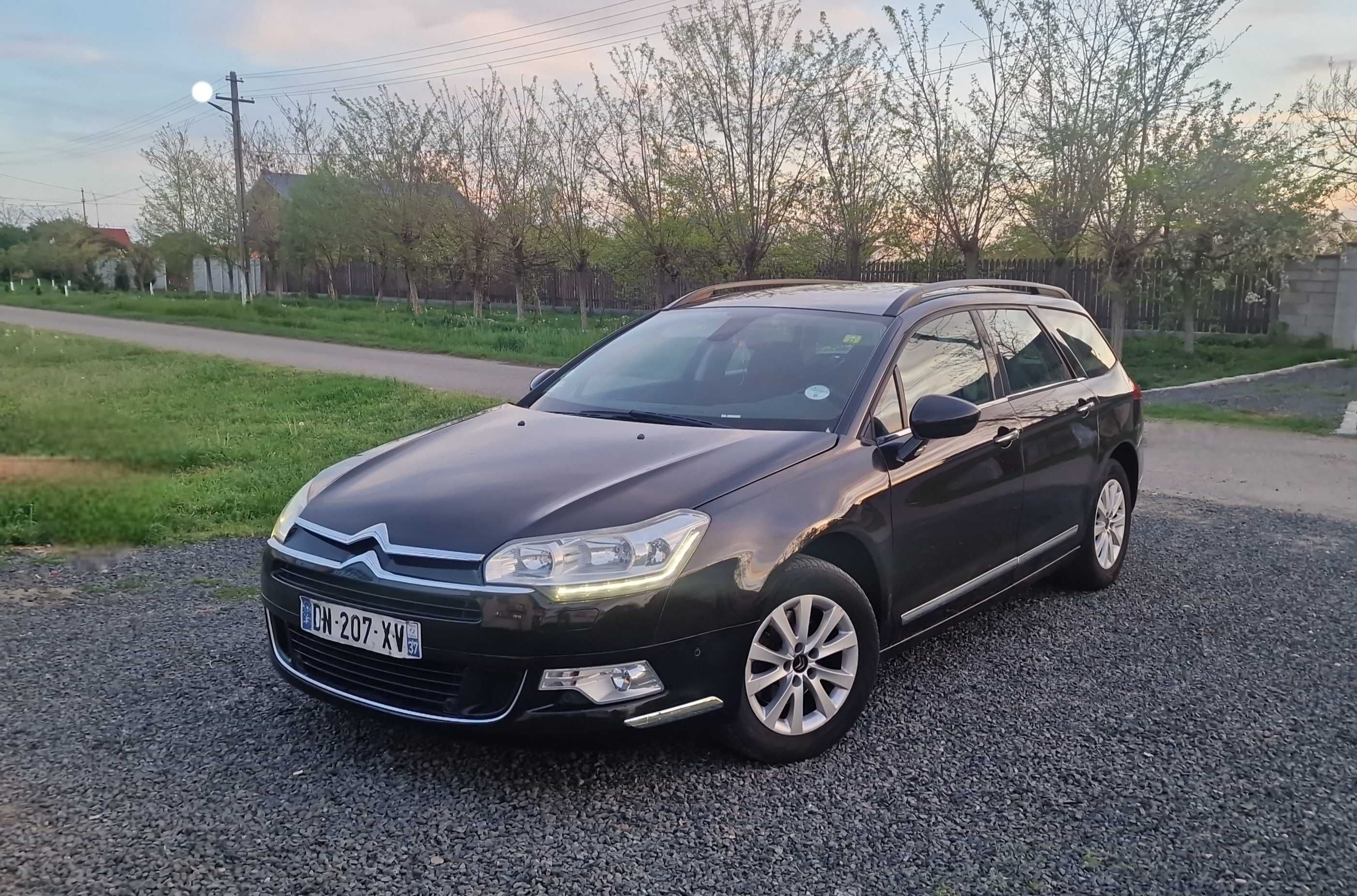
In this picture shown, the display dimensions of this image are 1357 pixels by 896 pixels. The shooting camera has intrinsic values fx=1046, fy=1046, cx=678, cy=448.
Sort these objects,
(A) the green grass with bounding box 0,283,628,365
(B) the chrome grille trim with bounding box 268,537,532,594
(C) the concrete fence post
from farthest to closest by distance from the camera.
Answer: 1. (A) the green grass with bounding box 0,283,628,365
2. (C) the concrete fence post
3. (B) the chrome grille trim with bounding box 268,537,532,594

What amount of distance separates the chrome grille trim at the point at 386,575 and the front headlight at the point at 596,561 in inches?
1.0

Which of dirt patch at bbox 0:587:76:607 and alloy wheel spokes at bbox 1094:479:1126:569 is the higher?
alloy wheel spokes at bbox 1094:479:1126:569

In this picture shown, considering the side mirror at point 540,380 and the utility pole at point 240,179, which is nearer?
the side mirror at point 540,380

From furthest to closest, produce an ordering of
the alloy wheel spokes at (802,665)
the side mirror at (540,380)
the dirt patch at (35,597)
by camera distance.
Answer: the dirt patch at (35,597)
the side mirror at (540,380)
the alloy wheel spokes at (802,665)

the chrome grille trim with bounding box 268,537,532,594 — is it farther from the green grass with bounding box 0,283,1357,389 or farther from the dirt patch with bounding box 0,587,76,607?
the green grass with bounding box 0,283,1357,389

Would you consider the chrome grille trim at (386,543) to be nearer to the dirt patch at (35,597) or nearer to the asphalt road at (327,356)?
the dirt patch at (35,597)

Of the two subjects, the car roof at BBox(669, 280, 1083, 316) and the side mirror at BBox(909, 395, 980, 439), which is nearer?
the side mirror at BBox(909, 395, 980, 439)

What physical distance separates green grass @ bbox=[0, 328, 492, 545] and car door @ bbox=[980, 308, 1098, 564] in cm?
472

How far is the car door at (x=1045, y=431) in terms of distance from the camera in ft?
15.6

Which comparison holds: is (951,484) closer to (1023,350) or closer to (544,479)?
(1023,350)

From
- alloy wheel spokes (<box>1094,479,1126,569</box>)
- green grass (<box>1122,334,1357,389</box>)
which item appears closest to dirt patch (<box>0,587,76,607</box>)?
alloy wheel spokes (<box>1094,479,1126,569</box>)

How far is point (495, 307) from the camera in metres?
40.7

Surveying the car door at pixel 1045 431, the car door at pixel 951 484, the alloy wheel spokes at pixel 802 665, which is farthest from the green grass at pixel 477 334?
the alloy wheel spokes at pixel 802 665

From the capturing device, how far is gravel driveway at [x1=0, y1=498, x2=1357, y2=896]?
2.85 metres
